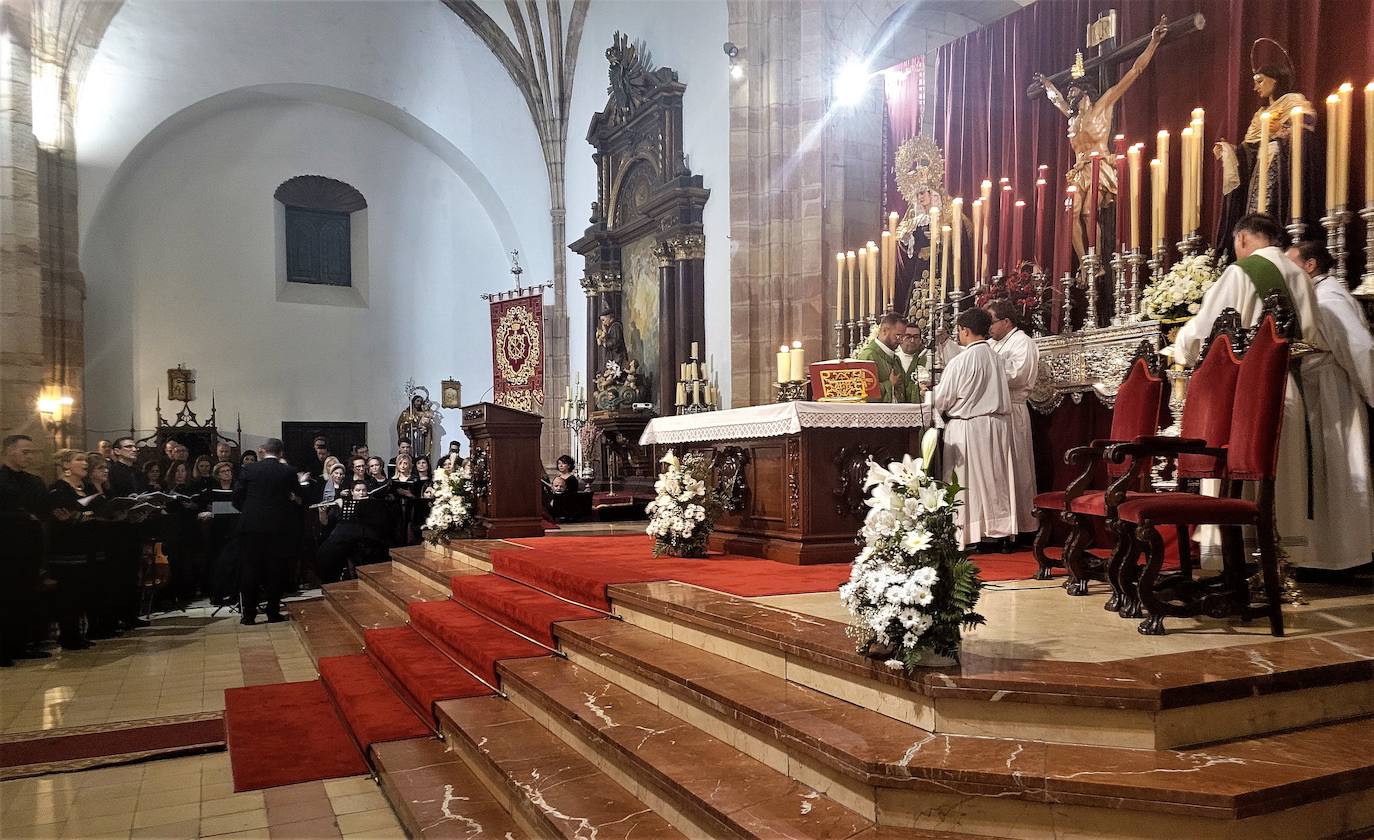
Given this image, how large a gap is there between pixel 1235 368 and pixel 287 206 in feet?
55.9

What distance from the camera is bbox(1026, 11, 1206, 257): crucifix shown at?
22.4 ft

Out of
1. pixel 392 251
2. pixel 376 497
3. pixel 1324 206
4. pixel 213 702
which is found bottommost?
pixel 213 702

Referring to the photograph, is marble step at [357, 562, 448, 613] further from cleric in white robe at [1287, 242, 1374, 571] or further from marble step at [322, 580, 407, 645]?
cleric in white robe at [1287, 242, 1374, 571]

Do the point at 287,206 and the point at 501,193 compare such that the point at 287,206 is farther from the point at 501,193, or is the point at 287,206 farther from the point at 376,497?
the point at 376,497

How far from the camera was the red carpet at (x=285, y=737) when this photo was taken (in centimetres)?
447

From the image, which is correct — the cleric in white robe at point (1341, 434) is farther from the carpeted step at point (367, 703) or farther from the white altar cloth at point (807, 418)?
the carpeted step at point (367, 703)

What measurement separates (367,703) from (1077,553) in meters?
4.05

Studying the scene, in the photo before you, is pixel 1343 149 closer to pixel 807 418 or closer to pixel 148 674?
pixel 807 418

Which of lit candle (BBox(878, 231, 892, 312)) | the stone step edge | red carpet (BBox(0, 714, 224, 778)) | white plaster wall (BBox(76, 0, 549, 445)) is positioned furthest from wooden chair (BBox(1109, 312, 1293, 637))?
white plaster wall (BBox(76, 0, 549, 445))

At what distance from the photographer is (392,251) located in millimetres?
17953

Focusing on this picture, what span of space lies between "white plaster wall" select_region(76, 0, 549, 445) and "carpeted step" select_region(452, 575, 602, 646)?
11.1 m

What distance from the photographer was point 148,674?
22.1 feet

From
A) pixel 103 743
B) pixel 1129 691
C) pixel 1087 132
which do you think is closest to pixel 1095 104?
pixel 1087 132

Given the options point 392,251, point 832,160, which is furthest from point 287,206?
point 832,160
